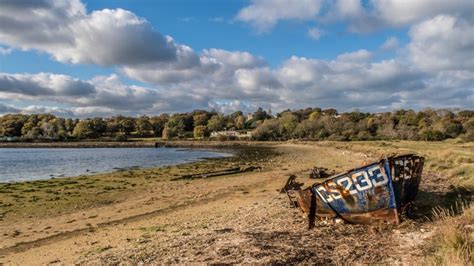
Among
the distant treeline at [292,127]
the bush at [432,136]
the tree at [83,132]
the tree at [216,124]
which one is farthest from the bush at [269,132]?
the tree at [83,132]

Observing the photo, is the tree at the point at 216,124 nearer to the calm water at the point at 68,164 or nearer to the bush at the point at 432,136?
the bush at the point at 432,136

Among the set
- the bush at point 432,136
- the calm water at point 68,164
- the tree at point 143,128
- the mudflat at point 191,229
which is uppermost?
the tree at point 143,128

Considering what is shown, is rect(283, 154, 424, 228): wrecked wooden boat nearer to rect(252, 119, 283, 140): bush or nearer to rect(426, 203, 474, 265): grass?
rect(426, 203, 474, 265): grass

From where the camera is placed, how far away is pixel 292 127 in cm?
14462

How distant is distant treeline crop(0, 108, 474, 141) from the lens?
322ft

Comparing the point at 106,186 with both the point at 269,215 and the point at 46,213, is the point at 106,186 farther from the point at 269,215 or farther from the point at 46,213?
the point at 269,215

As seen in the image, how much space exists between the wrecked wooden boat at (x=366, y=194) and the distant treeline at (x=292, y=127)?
67.8 meters

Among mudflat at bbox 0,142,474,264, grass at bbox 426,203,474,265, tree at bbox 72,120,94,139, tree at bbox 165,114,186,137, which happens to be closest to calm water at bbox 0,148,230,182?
mudflat at bbox 0,142,474,264

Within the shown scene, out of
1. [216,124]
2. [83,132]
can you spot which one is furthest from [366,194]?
[216,124]

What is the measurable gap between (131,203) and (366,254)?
14300mm

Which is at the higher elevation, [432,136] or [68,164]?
[432,136]

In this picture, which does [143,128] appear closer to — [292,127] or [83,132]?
[83,132]

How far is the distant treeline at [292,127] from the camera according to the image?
98.1m

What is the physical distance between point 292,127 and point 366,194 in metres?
136
